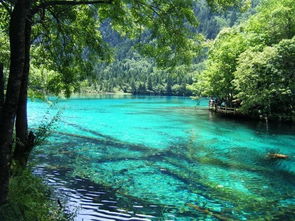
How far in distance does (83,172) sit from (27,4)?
10708 millimetres

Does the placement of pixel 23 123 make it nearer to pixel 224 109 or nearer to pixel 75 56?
pixel 75 56

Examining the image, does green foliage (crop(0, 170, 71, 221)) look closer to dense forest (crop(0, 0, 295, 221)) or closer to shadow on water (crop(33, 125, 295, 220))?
dense forest (crop(0, 0, 295, 221))

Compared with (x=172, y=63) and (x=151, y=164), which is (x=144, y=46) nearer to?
(x=172, y=63)

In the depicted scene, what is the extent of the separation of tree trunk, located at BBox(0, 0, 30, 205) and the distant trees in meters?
36.2

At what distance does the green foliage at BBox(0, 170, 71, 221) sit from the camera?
6528mm

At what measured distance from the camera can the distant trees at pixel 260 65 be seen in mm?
38625

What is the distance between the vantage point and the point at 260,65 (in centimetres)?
3966

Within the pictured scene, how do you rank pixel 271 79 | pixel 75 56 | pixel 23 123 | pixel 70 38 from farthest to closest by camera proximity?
1. pixel 271 79
2. pixel 75 56
3. pixel 70 38
4. pixel 23 123

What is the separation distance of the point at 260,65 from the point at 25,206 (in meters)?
37.2

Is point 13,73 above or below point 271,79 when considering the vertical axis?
below

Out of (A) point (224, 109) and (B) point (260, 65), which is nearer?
(B) point (260, 65)

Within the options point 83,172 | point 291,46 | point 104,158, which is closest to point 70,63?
point 83,172

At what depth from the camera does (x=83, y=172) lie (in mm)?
15438

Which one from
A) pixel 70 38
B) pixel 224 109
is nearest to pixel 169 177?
pixel 70 38
